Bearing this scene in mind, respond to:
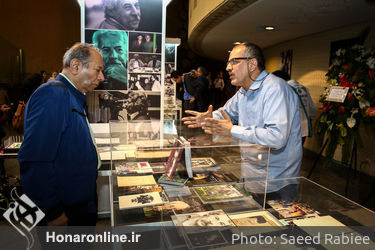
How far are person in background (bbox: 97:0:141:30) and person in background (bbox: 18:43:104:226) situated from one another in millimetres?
1929

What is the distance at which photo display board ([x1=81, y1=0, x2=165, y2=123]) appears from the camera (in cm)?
343

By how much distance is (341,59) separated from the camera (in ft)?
13.2

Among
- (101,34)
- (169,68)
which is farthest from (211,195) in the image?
(169,68)

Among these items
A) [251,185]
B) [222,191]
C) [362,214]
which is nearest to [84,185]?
[222,191]

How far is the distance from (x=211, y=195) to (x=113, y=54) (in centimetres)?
269

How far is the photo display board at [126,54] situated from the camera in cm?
343

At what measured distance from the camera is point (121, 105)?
3.64 metres

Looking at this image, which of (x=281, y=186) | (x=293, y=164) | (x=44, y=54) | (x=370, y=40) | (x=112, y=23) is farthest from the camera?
(x=44, y=54)

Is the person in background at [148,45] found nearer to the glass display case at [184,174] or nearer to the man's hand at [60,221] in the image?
the glass display case at [184,174]

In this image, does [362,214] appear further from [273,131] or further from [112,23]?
[112,23]

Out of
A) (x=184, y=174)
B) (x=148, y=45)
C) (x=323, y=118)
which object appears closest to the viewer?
(x=184, y=174)

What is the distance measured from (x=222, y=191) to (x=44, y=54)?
12.3 m

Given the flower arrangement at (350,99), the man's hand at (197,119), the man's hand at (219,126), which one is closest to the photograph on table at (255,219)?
the man's hand at (219,126)

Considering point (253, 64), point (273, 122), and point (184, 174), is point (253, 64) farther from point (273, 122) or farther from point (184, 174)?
point (184, 174)
